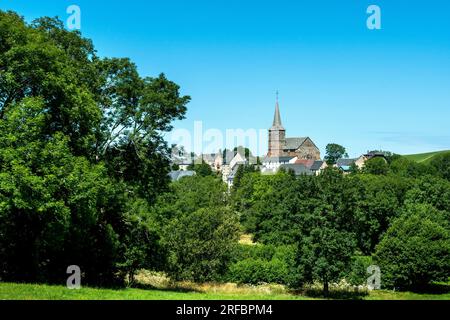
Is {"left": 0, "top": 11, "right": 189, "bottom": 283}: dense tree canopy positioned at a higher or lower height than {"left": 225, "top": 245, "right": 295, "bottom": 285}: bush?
higher

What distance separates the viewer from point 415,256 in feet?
141

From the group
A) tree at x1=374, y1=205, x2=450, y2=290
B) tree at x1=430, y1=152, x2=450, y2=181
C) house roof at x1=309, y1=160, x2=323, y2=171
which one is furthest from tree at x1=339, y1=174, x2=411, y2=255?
house roof at x1=309, y1=160, x2=323, y2=171

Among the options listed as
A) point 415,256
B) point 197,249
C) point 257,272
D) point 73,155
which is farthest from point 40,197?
point 415,256

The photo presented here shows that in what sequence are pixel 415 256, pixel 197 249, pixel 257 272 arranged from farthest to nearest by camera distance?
1. pixel 257 272
2. pixel 415 256
3. pixel 197 249

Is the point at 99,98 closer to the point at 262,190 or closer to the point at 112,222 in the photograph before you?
the point at 112,222

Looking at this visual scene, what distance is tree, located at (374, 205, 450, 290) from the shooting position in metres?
42.8

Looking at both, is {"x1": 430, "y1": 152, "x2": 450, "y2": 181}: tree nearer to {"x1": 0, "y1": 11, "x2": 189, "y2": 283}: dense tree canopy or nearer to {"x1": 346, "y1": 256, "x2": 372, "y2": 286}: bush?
{"x1": 346, "y1": 256, "x2": 372, "y2": 286}: bush

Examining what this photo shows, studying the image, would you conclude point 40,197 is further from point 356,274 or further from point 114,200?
point 356,274

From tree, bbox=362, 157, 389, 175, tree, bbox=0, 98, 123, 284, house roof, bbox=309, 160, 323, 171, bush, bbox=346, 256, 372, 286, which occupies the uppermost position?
house roof, bbox=309, 160, 323, 171

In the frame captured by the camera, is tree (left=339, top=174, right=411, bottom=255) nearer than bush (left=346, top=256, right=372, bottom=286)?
No

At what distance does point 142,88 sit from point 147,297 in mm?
15011

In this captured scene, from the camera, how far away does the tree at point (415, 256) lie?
42.8 meters

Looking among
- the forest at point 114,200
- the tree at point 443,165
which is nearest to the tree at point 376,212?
the forest at point 114,200
